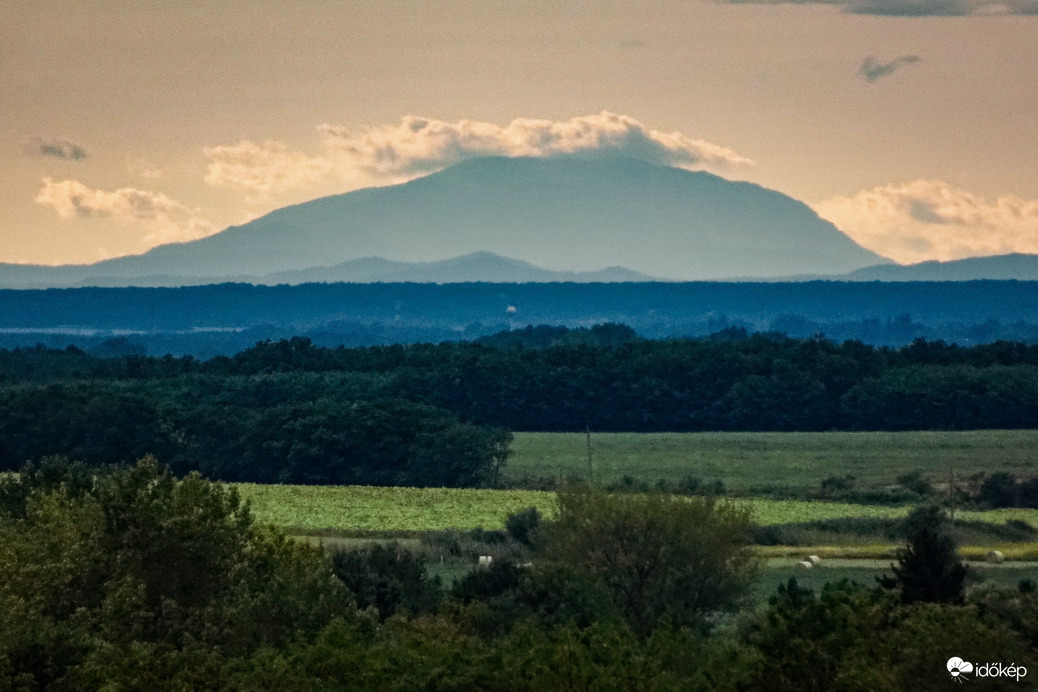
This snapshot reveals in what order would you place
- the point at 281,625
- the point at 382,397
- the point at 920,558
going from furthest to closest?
the point at 382,397
the point at 920,558
the point at 281,625

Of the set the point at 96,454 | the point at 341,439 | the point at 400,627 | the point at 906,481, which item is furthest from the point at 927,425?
the point at 400,627

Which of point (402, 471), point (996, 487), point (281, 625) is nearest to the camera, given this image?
point (281, 625)

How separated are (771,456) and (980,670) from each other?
83.6 m

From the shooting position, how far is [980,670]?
89.2 feet

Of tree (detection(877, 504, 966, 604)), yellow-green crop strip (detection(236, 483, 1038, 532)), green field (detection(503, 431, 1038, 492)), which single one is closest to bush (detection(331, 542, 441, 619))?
tree (detection(877, 504, 966, 604))

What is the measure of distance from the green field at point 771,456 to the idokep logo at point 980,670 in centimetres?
6372

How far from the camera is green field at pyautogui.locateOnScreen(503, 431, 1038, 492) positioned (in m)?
98.8

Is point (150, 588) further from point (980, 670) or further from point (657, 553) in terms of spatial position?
point (980, 670)

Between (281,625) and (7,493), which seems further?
(7,493)

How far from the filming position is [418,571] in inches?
1817

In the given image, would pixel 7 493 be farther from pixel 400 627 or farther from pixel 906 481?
pixel 906 481

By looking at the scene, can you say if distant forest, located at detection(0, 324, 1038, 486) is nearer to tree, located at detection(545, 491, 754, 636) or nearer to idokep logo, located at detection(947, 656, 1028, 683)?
tree, located at detection(545, 491, 754, 636)

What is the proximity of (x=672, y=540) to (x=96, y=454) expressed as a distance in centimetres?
6760

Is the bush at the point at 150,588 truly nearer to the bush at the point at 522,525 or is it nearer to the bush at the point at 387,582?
the bush at the point at 387,582
